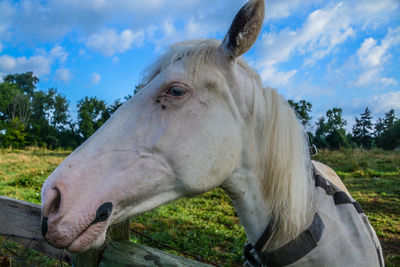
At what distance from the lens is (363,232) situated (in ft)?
4.91

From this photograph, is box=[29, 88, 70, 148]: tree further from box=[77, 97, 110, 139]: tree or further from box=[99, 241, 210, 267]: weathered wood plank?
box=[99, 241, 210, 267]: weathered wood plank

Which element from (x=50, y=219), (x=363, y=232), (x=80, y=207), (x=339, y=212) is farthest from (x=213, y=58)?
(x=363, y=232)

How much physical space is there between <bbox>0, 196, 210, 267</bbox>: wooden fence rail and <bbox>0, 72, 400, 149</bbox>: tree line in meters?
23.5

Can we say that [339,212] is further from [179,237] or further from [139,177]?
[179,237]

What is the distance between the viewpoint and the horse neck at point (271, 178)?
1434 millimetres

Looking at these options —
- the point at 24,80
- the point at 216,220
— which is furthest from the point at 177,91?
the point at 24,80

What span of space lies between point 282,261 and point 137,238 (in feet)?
11.1

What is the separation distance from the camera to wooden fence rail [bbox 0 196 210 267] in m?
1.36

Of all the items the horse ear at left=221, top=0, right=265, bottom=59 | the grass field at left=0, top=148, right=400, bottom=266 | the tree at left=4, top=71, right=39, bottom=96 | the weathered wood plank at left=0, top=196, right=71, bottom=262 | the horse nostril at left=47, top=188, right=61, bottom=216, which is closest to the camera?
the horse nostril at left=47, top=188, right=61, bottom=216

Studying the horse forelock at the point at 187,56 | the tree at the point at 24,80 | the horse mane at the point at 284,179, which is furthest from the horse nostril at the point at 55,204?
the tree at the point at 24,80

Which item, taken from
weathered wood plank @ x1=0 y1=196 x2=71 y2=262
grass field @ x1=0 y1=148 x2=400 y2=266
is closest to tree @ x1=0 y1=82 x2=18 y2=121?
grass field @ x1=0 y1=148 x2=400 y2=266

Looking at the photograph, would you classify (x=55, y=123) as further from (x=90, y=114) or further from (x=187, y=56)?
(x=187, y=56)

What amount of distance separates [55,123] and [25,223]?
51005mm

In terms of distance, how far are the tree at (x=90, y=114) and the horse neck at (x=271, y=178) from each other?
110 feet
